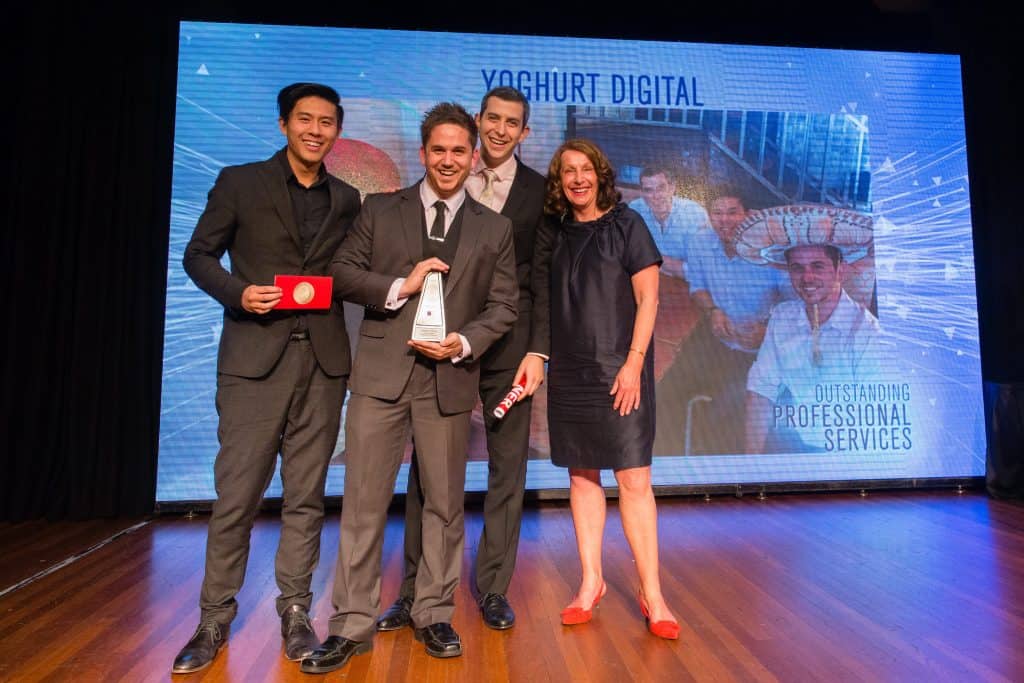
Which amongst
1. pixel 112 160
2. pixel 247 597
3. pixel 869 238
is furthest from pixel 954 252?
pixel 112 160

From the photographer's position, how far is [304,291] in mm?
1689

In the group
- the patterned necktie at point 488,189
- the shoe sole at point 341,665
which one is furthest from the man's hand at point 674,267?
the shoe sole at point 341,665

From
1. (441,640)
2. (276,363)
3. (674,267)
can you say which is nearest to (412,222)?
(276,363)

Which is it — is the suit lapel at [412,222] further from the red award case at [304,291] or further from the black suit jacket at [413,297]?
the red award case at [304,291]

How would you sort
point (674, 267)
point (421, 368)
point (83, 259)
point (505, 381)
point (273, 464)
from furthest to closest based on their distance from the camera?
point (674, 267), point (83, 259), point (505, 381), point (273, 464), point (421, 368)

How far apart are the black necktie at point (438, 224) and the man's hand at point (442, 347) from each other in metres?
0.32

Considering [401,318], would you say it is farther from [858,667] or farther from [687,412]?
[687,412]

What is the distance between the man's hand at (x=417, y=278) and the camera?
66.0 inches

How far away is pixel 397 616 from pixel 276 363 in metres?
0.91

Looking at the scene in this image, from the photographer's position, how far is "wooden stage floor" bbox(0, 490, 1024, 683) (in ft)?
5.51

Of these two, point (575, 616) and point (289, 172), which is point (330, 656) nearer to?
point (575, 616)

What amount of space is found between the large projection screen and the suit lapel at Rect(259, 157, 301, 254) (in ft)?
5.62

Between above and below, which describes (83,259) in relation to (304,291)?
above

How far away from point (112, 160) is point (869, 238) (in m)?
4.75
